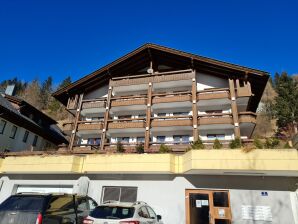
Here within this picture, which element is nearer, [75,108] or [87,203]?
[87,203]

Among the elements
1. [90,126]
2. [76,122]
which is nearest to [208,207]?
[90,126]

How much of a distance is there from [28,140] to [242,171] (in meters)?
24.6

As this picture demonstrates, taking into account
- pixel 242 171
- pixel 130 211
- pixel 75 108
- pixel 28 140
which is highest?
pixel 75 108

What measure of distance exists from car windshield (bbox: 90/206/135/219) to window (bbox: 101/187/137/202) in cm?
628

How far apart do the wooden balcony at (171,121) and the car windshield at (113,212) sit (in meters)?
13.7

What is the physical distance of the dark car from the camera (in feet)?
27.4

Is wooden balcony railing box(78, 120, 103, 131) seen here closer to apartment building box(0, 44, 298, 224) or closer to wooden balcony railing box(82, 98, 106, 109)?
apartment building box(0, 44, 298, 224)

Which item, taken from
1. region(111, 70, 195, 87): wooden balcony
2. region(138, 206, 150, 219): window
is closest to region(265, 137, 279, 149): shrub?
region(138, 206, 150, 219): window

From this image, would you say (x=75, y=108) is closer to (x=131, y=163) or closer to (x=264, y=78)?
(x=131, y=163)

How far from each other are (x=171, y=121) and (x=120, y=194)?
9.00 metres

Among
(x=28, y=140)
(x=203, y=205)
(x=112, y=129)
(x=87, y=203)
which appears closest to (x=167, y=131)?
(x=112, y=129)

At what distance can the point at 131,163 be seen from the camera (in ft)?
51.8

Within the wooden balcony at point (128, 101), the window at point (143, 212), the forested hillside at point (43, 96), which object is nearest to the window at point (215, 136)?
the wooden balcony at point (128, 101)

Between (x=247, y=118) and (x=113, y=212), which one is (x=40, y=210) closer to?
(x=113, y=212)
